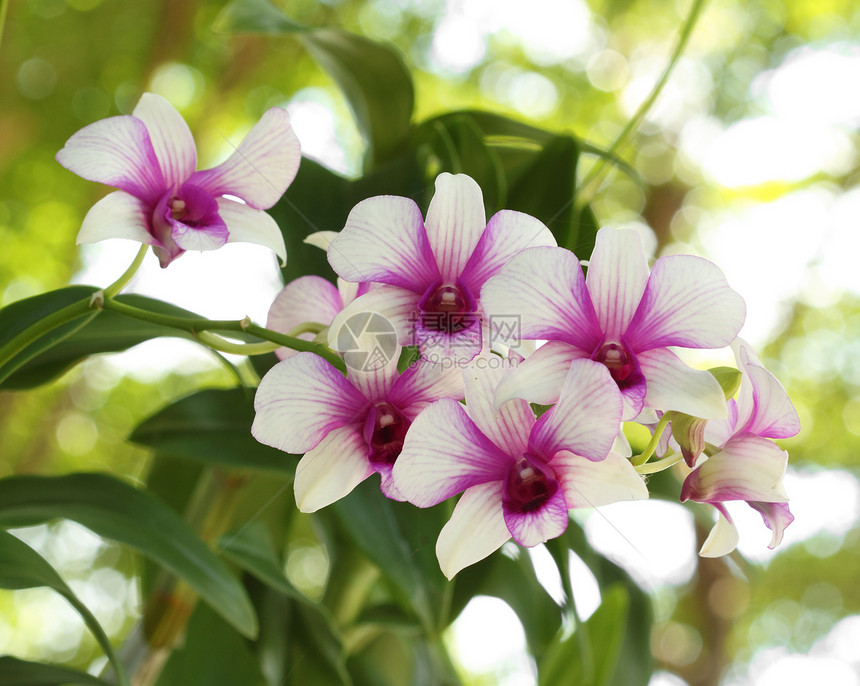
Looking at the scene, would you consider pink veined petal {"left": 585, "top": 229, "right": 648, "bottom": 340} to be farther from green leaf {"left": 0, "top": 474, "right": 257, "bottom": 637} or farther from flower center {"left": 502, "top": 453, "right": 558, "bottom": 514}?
green leaf {"left": 0, "top": 474, "right": 257, "bottom": 637}

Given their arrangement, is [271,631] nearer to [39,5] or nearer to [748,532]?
[748,532]

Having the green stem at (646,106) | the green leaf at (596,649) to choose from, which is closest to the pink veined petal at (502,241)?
the green stem at (646,106)

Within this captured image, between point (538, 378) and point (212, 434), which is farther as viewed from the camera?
point (212, 434)

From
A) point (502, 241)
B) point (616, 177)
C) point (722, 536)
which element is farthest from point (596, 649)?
point (616, 177)

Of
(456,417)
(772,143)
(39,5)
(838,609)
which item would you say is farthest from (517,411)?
(838,609)

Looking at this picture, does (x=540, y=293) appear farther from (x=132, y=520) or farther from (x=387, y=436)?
(x=132, y=520)

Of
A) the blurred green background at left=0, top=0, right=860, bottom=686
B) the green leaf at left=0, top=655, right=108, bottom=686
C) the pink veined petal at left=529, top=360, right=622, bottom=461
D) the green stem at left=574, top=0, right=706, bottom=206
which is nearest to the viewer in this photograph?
the pink veined petal at left=529, top=360, right=622, bottom=461

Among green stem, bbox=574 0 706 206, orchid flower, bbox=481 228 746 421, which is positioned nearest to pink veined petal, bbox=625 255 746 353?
orchid flower, bbox=481 228 746 421
